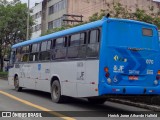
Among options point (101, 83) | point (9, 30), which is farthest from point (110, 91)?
point (9, 30)

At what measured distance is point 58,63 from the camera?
15.0 metres

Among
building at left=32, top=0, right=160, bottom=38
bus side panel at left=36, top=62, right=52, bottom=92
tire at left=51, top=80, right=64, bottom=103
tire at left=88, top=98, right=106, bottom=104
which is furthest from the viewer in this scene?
building at left=32, top=0, right=160, bottom=38

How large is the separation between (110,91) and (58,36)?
181 inches

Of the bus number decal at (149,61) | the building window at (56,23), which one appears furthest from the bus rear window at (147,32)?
the building window at (56,23)

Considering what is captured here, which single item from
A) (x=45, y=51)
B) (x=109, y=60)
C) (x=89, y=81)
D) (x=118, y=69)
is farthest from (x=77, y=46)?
(x=45, y=51)

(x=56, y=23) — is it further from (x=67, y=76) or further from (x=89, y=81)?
(x=89, y=81)

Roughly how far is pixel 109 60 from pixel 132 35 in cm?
134

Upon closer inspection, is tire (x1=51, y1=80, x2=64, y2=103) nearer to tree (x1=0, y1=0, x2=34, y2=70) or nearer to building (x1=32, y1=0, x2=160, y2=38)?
tree (x1=0, y1=0, x2=34, y2=70)

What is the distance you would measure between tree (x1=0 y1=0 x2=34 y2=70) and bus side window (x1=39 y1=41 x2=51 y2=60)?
28271 millimetres

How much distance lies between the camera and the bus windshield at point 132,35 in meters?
12.1

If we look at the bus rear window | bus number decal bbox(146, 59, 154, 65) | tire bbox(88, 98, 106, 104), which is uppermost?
the bus rear window

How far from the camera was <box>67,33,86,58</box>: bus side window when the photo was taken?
1308 centimetres

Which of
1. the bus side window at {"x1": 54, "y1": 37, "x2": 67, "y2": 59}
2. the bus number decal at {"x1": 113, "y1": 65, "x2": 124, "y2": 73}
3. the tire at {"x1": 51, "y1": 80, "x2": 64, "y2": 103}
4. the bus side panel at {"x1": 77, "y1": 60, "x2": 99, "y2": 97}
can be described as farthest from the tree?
the bus number decal at {"x1": 113, "y1": 65, "x2": 124, "y2": 73}

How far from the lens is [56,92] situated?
49.3ft
